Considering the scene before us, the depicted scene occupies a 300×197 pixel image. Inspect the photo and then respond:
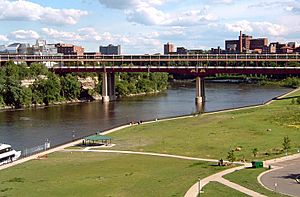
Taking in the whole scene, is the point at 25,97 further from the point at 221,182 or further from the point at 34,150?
the point at 221,182

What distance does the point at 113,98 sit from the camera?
14288cm

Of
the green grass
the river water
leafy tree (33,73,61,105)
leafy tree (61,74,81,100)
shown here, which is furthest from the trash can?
leafy tree (61,74,81,100)

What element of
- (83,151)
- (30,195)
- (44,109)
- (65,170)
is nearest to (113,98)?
(44,109)

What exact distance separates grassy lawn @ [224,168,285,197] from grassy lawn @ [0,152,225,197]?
233 cm

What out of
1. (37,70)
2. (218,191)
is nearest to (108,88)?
(37,70)

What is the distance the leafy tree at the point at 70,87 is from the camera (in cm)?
13400

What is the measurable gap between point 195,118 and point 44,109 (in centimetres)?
4107

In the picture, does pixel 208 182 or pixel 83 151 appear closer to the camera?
pixel 208 182

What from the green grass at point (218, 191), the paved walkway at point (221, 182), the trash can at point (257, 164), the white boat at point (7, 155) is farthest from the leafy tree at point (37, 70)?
the green grass at point (218, 191)

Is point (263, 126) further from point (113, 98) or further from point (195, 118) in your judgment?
point (113, 98)

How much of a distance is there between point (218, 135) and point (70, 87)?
250 ft

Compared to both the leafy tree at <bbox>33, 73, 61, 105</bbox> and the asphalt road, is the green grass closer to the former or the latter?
the asphalt road

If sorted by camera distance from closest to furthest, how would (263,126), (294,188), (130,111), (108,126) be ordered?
1. (294,188)
2. (263,126)
3. (108,126)
4. (130,111)

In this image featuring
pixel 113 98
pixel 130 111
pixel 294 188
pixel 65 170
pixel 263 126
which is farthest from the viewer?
pixel 113 98
